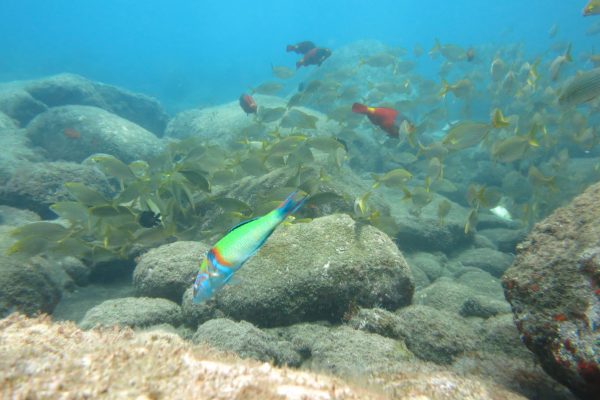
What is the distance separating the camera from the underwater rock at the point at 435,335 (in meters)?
2.64

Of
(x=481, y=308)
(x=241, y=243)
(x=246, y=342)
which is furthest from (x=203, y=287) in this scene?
(x=481, y=308)

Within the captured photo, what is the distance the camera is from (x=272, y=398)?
117 centimetres

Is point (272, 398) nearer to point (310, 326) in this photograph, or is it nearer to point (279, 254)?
point (310, 326)

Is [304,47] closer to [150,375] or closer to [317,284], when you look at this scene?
[317,284]

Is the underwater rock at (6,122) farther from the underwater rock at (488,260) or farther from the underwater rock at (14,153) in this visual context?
the underwater rock at (488,260)

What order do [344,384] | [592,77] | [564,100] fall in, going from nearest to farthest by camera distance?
[344,384]
[592,77]
[564,100]

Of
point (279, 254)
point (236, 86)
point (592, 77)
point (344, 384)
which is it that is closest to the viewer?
point (344, 384)

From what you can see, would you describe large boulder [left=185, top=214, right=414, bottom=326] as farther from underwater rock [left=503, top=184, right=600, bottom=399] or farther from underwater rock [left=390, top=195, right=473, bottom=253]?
underwater rock [left=390, top=195, right=473, bottom=253]

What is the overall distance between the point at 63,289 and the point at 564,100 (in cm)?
744

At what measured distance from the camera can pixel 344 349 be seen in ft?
8.15

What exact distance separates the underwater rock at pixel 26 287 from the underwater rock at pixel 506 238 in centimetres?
808

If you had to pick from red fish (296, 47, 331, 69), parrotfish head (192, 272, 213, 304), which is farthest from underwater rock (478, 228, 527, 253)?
parrotfish head (192, 272, 213, 304)

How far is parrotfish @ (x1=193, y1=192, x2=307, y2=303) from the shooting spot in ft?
5.65

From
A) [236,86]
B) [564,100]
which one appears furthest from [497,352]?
[236,86]
